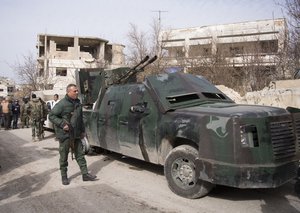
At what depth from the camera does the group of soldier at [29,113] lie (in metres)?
13.2

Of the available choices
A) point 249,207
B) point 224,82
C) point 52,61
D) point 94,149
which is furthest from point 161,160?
point 52,61

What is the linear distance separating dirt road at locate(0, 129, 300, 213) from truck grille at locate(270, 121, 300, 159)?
77 centimetres

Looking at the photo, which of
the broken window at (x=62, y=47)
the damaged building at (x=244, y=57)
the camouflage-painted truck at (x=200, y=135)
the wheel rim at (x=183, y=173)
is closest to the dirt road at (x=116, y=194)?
the wheel rim at (x=183, y=173)

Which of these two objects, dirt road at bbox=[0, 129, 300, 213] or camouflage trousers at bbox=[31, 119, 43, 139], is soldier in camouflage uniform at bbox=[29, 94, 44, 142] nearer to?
camouflage trousers at bbox=[31, 119, 43, 139]

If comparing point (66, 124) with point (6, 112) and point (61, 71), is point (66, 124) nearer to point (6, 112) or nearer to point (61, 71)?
point (6, 112)

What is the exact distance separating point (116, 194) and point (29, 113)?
30.9 ft

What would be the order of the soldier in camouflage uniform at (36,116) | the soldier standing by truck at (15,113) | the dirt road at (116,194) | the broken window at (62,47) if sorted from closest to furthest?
the dirt road at (116,194), the soldier in camouflage uniform at (36,116), the soldier standing by truck at (15,113), the broken window at (62,47)

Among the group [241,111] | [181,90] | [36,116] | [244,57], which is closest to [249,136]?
[241,111]

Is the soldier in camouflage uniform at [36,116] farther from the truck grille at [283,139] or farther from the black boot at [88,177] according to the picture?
the truck grille at [283,139]

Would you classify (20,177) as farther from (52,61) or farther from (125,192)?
(52,61)

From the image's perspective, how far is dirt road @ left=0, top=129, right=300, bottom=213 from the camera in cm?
538

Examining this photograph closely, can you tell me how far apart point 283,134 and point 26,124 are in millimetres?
16984

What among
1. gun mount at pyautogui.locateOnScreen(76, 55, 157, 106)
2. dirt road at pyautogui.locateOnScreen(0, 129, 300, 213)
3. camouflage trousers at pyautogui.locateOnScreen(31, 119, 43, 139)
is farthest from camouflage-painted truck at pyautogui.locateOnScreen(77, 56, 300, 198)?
camouflage trousers at pyautogui.locateOnScreen(31, 119, 43, 139)

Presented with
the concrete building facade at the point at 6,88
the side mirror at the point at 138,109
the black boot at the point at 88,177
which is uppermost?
the concrete building facade at the point at 6,88
